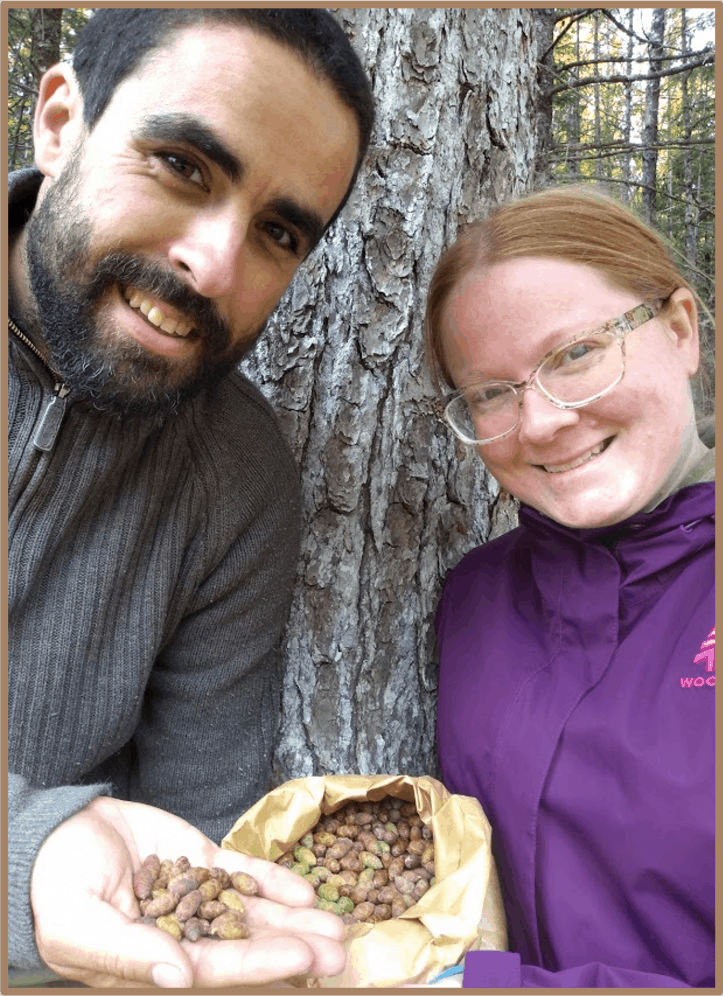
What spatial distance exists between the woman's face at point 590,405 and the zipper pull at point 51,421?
0.76m

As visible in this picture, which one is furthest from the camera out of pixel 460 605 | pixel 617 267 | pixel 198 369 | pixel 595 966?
pixel 460 605

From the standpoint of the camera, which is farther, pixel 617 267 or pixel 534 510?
pixel 534 510

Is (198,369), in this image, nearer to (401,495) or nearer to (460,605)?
(401,495)

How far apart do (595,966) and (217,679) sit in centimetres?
87

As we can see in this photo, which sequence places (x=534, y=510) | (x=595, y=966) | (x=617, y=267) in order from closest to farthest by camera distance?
(x=595, y=966)
(x=617, y=267)
(x=534, y=510)

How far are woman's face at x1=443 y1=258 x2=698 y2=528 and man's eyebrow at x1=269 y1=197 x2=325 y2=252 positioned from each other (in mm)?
336

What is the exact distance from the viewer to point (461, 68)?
70.2 inches

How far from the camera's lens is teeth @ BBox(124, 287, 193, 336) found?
3.87 feet

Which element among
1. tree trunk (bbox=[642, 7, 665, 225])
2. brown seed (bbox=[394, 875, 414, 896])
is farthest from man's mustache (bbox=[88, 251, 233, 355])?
tree trunk (bbox=[642, 7, 665, 225])

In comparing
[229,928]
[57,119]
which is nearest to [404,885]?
[229,928]

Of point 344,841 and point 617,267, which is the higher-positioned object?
point 617,267

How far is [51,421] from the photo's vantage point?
1.27m

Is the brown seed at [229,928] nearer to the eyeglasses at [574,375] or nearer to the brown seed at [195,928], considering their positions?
the brown seed at [195,928]

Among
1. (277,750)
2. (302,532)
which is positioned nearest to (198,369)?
(302,532)
